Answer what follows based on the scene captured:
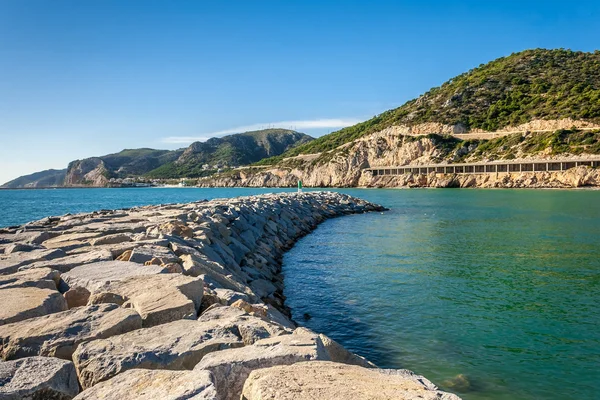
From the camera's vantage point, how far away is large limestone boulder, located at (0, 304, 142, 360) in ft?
12.4

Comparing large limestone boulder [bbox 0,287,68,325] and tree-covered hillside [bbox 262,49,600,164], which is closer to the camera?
large limestone boulder [bbox 0,287,68,325]

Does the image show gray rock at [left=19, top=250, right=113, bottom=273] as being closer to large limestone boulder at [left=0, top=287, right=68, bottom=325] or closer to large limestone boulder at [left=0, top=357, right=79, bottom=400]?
large limestone boulder at [left=0, top=287, right=68, bottom=325]

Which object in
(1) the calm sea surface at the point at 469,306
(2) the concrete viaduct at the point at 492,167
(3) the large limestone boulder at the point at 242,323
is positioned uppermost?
(2) the concrete viaduct at the point at 492,167

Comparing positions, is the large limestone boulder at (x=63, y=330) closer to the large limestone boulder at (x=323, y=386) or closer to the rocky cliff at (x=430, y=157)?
the large limestone boulder at (x=323, y=386)

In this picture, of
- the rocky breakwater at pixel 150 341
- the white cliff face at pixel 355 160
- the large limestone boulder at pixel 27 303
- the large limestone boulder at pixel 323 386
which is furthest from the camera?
the white cliff face at pixel 355 160

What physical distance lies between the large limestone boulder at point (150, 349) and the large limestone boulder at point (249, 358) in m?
0.27

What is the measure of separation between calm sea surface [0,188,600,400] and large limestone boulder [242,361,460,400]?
3149mm

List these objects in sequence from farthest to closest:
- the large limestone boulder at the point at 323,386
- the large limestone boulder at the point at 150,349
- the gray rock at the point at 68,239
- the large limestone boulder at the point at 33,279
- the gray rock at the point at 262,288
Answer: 1. the gray rock at the point at 262,288
2. the gray rock at the point at 68,239
3. the large limestone boulder at the point at 33,279
4. the large limestone boulder at the point at 150,349
5. the large limestone boulder at the point at 323,386

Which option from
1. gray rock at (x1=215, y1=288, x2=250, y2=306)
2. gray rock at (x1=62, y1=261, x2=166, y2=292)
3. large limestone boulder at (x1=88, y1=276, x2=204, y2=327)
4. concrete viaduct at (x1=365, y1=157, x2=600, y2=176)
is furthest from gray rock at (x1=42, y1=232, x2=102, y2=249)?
concrete viaduct at (x1=365, y1=157, x2=600, y2=176)

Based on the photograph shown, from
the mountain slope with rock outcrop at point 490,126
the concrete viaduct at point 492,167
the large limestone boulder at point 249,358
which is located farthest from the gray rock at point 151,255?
the concrete viaduct at point 492,167

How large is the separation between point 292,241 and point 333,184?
292 ft

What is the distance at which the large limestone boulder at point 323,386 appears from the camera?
2633mm

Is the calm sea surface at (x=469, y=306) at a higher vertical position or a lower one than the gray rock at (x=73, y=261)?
lower

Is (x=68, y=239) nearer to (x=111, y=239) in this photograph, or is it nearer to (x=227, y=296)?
(x=111, y=239)
